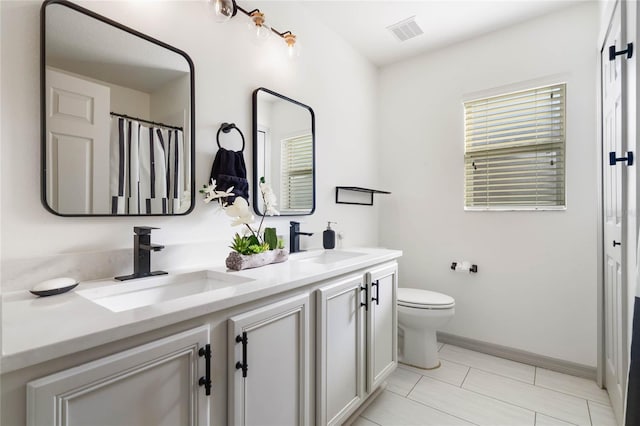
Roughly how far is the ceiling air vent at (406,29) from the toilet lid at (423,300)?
2130 mm

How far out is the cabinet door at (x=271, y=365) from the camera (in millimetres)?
990

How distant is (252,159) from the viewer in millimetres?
1771

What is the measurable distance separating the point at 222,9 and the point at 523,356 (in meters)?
3.07

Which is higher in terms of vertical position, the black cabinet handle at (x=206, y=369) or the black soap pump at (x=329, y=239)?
the black soap pump at (x=329, y=239)

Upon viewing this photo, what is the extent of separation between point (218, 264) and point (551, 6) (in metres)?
2.87

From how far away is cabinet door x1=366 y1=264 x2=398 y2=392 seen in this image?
5.65 ft

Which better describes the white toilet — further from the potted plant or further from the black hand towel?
the black hand towel

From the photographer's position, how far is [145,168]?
132 centimetres

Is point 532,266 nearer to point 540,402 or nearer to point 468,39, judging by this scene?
point 540,402

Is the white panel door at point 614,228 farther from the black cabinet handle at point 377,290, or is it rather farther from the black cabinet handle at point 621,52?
the black cabinet handle at point 377,290

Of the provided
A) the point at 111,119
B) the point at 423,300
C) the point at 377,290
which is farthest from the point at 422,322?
the point at 111,119

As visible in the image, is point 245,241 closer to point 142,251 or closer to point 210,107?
point 142,251

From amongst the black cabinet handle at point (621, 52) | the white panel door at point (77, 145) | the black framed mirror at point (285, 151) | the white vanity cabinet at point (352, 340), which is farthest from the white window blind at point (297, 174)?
the black cabinet handle at point (621, 52)

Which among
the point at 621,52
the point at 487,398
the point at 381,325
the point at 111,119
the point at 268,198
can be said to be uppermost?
the point at 621,52
